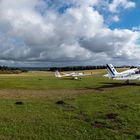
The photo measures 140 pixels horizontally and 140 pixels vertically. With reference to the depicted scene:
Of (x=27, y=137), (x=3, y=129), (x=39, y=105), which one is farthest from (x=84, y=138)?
(x=39, y=105)

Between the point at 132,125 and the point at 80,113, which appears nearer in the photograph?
the point at 132,125

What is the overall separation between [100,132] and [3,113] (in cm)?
813

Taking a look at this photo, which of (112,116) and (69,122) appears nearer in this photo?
(69,122)

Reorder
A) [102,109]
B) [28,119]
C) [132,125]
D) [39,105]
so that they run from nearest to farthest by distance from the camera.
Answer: [132,125] → [28,119] → [102,109] → [39,105]

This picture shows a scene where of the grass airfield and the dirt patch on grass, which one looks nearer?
the grass airfield

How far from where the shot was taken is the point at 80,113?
2084 cm

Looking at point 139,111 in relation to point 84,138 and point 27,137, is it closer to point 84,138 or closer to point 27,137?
point 84,138

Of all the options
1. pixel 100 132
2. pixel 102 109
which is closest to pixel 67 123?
pixel 100 132

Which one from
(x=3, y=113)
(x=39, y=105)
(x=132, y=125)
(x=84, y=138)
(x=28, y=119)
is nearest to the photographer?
(x=84, y=138)

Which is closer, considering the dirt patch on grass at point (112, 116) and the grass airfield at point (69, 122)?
the grass airfield at point (69, 122)

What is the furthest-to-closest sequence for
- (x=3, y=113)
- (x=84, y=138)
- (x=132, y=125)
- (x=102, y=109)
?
(x=102, y=109) < (x=3, y=113) < (x=132, y=125) < (x=84, y=138)

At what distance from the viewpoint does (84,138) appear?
47.9 feet

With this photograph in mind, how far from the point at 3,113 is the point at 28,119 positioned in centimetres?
285

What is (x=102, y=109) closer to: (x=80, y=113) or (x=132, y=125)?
(x=80, y=113)
